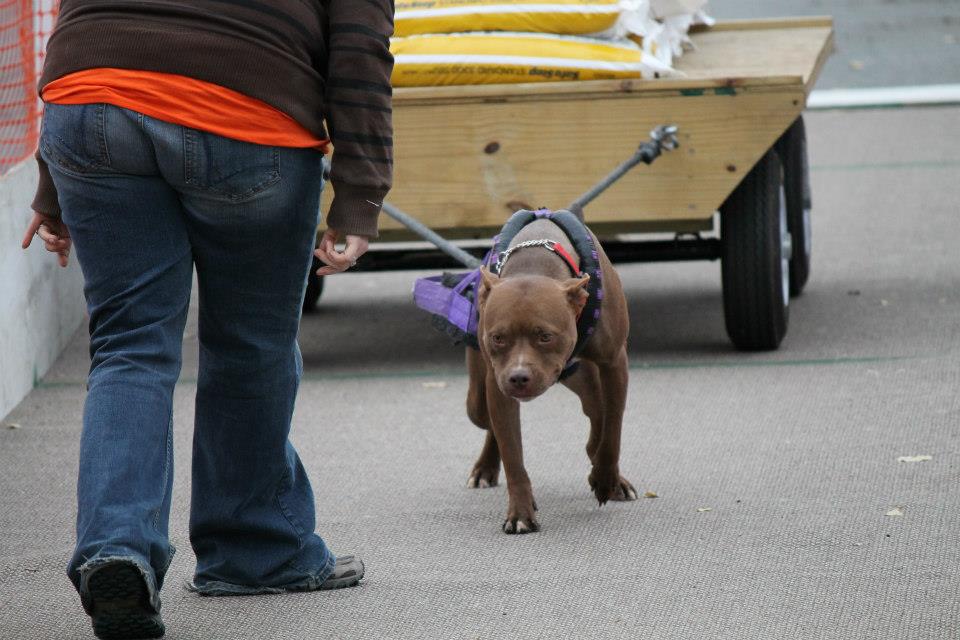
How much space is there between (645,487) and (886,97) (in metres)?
9.70

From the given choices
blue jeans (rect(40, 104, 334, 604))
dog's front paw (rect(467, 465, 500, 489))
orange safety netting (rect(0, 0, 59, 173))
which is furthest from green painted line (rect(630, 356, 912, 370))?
blue jeans (rect(40, 104, 334, 604))

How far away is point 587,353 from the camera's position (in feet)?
14.1

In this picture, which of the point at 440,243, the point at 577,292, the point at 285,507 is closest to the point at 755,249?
the point at 440,243

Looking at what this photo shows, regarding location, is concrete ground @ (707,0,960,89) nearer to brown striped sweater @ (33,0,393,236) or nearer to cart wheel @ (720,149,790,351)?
cart wheel @ (720,149,790,351)

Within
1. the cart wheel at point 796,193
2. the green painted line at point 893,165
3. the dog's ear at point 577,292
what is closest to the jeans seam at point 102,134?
the dog's ear at point 577,292

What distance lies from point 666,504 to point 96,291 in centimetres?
201

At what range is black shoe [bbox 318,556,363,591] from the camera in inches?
148

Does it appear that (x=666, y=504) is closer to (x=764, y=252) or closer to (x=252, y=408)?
(x=252, y=408)

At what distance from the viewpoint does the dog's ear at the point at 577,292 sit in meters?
4.07

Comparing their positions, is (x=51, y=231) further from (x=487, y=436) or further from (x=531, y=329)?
(x=487, y=436)

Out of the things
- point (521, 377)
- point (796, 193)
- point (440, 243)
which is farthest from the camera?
point (796, 193)

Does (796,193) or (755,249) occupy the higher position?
(755,249)

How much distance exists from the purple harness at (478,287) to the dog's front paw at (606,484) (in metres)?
0.33

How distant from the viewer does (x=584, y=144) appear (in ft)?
20.2
